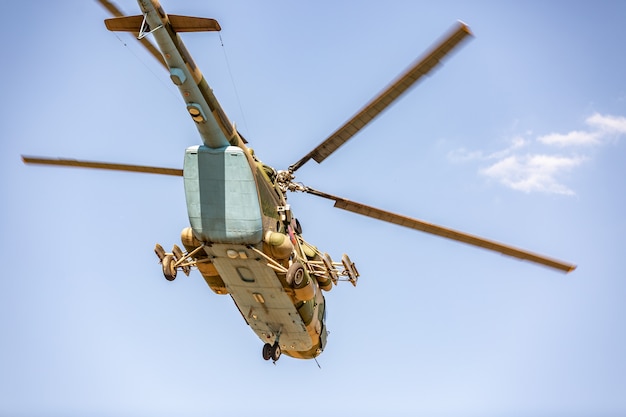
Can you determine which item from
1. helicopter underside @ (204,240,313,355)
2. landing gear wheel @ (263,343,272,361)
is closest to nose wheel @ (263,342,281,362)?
landing gear wheel @ (263,343,272,361)

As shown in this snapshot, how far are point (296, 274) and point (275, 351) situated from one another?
171 inches

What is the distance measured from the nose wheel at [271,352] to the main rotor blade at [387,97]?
5.73m

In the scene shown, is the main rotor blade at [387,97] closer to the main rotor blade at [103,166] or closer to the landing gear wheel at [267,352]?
the main rotor blade at [103,166]

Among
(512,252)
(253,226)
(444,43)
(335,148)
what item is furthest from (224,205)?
(512,252)

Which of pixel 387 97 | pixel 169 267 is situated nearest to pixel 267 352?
pixel 169 267

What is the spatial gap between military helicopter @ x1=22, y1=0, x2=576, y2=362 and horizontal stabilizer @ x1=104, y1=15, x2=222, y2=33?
23 mm

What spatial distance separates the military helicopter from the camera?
1709 centimetres

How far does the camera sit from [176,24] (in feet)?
55.0

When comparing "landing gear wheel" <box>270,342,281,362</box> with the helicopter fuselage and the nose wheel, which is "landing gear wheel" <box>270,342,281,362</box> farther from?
the helicopter fuselage

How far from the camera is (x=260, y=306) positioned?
71.3 ft

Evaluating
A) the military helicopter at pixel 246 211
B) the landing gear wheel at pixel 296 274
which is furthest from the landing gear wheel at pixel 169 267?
the landing gear wheel at pixel 296 274

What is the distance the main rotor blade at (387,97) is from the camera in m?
16.0

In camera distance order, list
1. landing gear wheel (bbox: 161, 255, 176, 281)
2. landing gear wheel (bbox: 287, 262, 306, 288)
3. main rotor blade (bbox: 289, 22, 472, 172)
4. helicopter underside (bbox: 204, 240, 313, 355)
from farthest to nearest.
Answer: landing gear wheel (bbox: 161, 255, 176, 281)
landing gear wheel (bbox: 287, 262, 306, 288)
helicopter underside (bbox: 204, 240, 313, 355)
main rotor blade (bbox: 289, 22, 472, 172)

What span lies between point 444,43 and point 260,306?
9601mm
